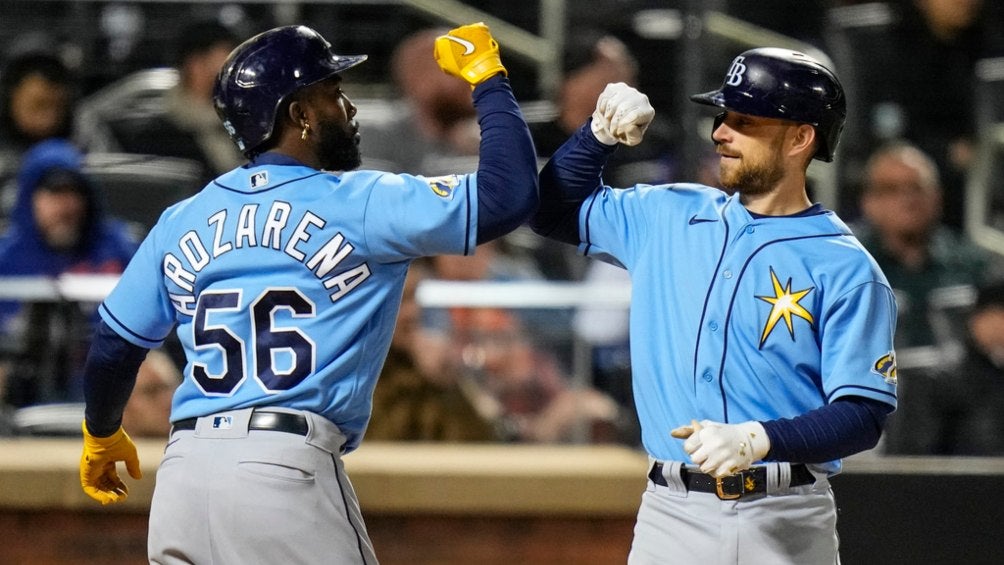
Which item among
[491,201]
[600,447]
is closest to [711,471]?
[491,201]

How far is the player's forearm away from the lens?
2895 mm

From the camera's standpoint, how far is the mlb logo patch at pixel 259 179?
9.16 ft

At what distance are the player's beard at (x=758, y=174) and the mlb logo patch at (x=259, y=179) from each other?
909 millimetres

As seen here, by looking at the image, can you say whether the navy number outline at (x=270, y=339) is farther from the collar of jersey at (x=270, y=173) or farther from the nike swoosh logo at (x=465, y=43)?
the nike swoosh logo at (x=465, y=43)

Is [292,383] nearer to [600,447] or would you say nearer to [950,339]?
[600,447]

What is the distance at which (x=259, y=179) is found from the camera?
280cm

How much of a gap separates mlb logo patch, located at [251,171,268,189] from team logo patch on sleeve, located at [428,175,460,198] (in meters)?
0.33

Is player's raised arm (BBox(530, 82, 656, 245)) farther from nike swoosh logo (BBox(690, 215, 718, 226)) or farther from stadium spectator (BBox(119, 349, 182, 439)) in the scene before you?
stadium spectator (BBox(119, 349, 182, 439))

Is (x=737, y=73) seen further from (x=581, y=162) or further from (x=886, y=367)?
(x=886, y=367)

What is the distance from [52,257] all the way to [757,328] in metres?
3.22

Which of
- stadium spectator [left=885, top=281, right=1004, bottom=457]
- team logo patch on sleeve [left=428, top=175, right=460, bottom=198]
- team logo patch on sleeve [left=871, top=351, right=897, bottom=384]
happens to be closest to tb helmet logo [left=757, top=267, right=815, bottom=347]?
team logo patch on sleeve [left=871, top=351, right=897, bottom=384]

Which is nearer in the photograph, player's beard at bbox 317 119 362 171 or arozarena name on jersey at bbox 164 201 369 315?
arozarena name on jersey at bbox 164 201 369 315

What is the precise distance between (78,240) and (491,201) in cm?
281

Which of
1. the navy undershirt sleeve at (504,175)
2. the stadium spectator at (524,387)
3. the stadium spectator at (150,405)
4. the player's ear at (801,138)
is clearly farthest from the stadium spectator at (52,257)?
the player's ear at (801,138)
